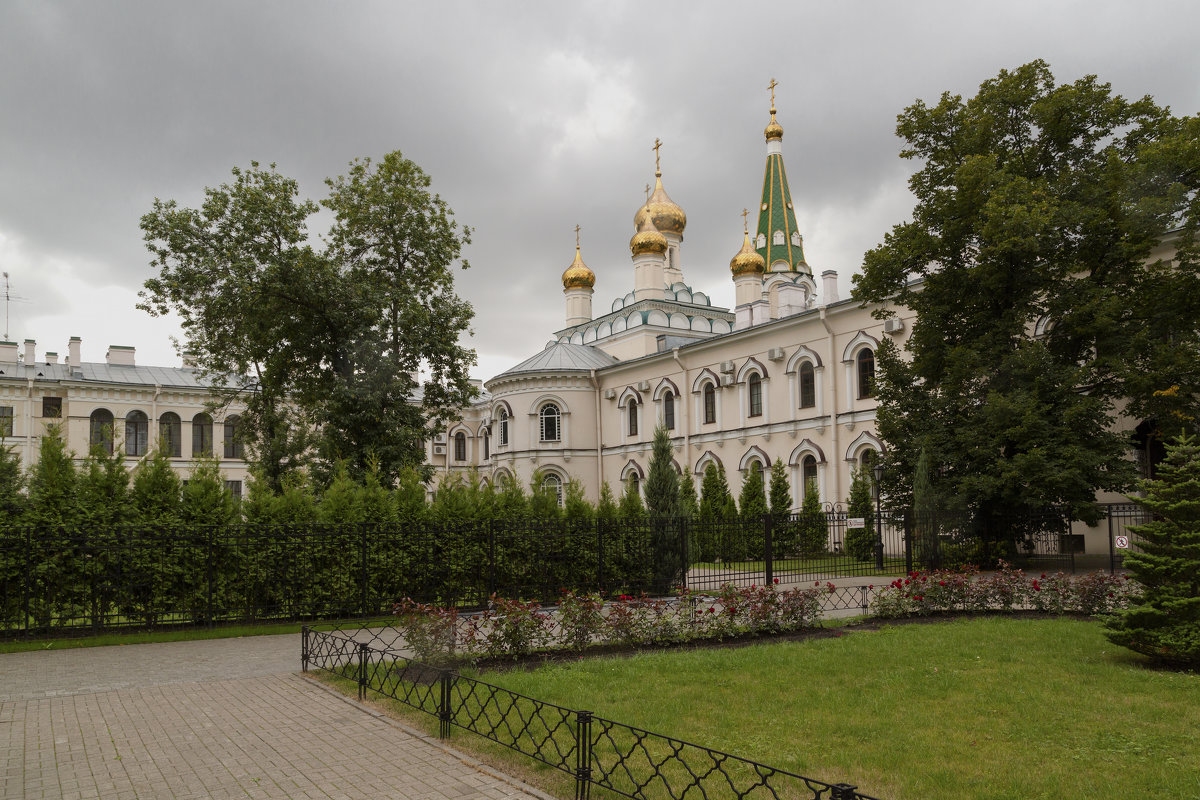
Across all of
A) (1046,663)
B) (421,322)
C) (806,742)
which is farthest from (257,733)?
(421,322)

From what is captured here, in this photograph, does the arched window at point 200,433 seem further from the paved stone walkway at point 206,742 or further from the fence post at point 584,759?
the fence post at point 584,759

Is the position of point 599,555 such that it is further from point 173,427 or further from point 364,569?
point 173,427

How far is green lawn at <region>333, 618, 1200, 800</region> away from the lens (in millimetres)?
5297

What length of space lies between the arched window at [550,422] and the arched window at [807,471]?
11966mm

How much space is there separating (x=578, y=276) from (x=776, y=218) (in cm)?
1101

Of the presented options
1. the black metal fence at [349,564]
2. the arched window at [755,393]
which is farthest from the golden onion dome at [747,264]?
the black metal fence at [349,564]

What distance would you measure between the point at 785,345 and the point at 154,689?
24168mm

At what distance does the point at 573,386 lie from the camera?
1484 inches

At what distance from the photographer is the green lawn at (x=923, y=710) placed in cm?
530

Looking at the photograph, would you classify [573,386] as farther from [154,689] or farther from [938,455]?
[154,689]

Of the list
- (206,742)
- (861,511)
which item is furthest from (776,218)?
(206,742)

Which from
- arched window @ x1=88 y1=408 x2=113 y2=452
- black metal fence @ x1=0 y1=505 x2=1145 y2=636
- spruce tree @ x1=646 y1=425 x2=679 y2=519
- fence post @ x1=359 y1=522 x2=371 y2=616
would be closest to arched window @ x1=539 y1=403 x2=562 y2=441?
spruce tree @ x1=646 y1=425 x2=679 y2=519

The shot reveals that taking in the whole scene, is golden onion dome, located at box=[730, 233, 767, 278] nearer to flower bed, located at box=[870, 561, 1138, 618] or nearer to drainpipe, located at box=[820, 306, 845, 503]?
drainpipe, located at box=[820, 306, 845, 503]

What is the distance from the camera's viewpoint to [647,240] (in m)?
42.8
